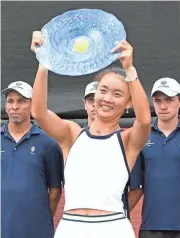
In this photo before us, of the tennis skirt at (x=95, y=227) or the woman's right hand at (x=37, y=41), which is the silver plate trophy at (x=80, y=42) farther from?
the tennis skirt at (x=95, y=227)

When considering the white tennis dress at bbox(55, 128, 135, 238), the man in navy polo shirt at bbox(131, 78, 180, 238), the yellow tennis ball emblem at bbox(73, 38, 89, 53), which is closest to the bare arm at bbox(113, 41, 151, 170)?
the white tennis dress at bbox(55, 128, 135, 238)

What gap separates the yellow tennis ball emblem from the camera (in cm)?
242

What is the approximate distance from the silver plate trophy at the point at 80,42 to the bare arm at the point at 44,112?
41 mm

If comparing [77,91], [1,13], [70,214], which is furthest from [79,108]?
[70,214]

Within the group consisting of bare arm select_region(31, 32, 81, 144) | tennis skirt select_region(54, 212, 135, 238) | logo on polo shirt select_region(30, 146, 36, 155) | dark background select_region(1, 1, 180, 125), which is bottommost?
tennis skirt select_region(54, 212, 135, 238)

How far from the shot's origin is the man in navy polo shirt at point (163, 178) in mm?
2881

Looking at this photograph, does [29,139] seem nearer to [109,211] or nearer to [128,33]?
[109,211]

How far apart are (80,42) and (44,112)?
0.33 metres

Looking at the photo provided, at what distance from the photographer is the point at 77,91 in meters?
4.36

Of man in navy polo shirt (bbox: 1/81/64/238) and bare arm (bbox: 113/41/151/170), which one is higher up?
bare arm (bbox: 113/41/151/170)

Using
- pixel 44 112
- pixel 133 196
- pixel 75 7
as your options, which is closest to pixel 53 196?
pixel 133 196

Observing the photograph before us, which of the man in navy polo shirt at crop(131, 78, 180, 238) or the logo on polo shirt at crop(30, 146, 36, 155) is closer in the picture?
the man in navy polo shirt at crop(131, 78, 180, 238)

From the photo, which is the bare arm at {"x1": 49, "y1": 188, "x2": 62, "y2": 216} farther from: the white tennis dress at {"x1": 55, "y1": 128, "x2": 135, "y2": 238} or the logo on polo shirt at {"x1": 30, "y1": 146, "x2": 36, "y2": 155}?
the white tennis dress at {"x1": 55, "y1": 128, "x2": 135, "y2": 238}

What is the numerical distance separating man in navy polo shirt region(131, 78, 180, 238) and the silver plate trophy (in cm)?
68
